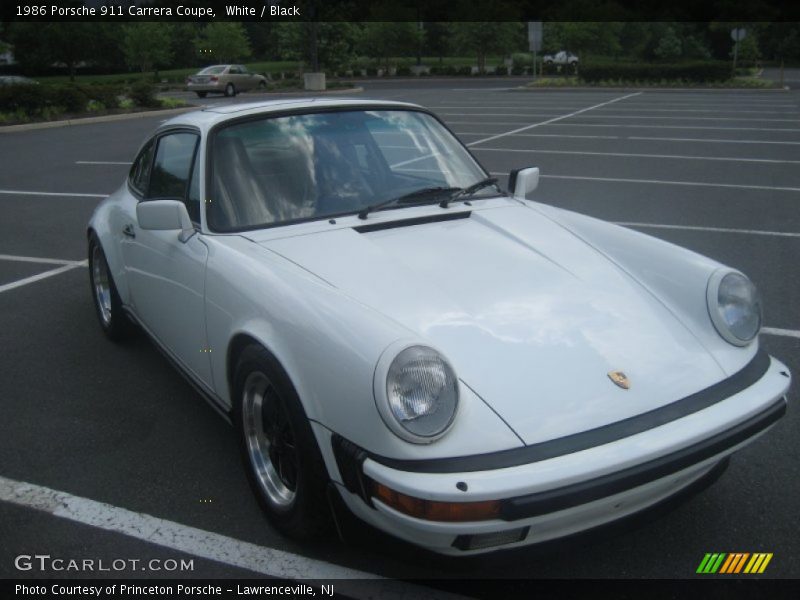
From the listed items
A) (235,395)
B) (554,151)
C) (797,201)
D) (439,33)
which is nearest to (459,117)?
(554,151)

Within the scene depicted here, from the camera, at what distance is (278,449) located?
2795mm

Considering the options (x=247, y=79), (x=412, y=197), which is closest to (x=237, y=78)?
(x=247, y=79)

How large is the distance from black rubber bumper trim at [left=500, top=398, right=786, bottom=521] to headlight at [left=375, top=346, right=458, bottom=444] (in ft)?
1.00

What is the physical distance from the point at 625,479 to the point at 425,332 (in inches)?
29.8

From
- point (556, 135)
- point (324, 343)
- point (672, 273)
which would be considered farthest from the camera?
point (556, 135)

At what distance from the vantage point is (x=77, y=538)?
280cm

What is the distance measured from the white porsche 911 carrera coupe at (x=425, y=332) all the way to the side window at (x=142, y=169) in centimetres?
30

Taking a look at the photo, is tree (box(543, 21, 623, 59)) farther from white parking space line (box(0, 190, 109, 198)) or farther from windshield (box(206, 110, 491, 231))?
windshield (box(206, 110, 491, 231))

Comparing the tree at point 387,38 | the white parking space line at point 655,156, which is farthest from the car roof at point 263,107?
the tree at point 387,38

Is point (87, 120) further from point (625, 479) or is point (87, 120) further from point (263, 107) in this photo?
point (625, 479)

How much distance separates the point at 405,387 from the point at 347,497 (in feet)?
1.35

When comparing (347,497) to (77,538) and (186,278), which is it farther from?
(186,278)

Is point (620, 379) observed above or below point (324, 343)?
below

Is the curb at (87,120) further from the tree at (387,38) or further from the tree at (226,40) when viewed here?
the tree at (387,38)
